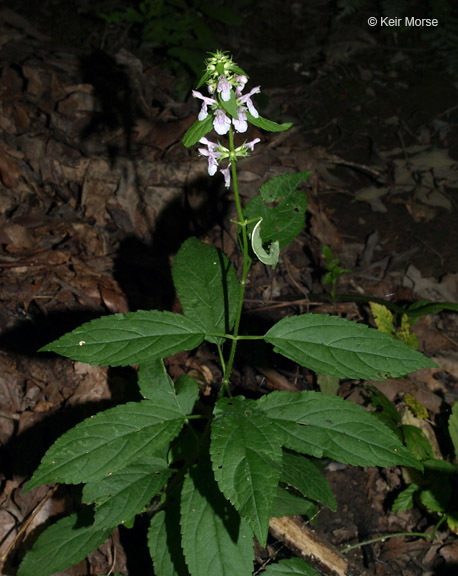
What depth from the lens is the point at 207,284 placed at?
2387 mm

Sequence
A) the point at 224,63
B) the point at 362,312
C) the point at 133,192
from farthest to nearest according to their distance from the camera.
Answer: the point at 133,192
the point at 362,312
the point at 224,63

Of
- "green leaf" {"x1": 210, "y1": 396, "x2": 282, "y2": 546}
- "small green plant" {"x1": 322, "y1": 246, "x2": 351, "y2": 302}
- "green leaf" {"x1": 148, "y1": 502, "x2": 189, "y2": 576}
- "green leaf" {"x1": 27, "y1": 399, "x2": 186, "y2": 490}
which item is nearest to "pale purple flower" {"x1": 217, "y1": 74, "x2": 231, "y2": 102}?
"green leaf" {"x1": 210, "y1": 396, "x2": 282, "y2": 546}

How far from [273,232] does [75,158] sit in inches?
125

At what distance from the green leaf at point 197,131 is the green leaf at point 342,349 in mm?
793

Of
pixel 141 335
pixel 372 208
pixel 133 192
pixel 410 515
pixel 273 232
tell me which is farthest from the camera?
pixel 372 208

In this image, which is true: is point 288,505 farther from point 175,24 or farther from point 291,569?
point 175,24

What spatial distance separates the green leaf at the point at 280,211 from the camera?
2.13 metres

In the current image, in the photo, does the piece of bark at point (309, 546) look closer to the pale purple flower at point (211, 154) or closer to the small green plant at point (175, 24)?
the pale purple flower at point (211, 154)

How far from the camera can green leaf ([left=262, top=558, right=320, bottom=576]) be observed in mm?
2414

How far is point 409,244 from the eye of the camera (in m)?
4.71

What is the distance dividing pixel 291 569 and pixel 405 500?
0.92m

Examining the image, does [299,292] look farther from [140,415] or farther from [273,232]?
[140,415]

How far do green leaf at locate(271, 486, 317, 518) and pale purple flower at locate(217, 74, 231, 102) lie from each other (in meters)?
1.81

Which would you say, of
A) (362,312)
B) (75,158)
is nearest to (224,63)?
(362,312)
